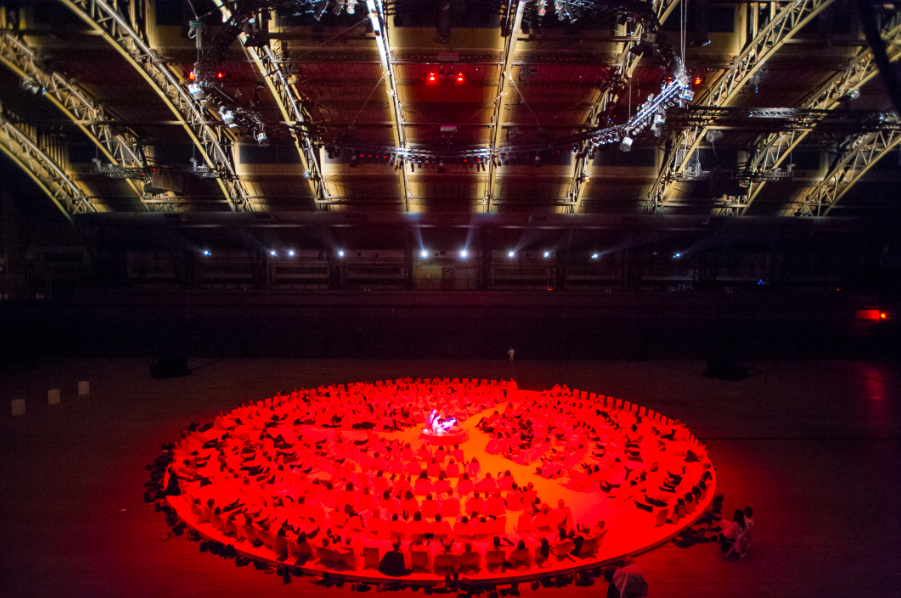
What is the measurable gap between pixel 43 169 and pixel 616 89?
110 ft

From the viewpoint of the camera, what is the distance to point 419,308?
27.0 metres

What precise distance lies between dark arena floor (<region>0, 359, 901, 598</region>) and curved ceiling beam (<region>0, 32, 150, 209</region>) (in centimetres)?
1279

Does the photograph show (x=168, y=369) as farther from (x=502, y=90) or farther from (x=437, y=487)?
(x=502, y=90)

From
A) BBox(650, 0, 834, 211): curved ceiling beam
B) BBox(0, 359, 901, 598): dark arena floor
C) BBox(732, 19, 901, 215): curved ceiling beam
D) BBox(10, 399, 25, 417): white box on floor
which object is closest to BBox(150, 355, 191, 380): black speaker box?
BBox(0, 359, 901, 598): dark arena floor

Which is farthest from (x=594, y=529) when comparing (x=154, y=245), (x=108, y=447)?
(x=154, y=245)

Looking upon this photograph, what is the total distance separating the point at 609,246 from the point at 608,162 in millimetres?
5394

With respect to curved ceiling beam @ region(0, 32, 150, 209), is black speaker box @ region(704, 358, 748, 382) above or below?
below

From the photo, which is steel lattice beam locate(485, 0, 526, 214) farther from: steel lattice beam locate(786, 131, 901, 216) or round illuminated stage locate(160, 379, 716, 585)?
steel lattice beam locate(786, 131, 901, 216)

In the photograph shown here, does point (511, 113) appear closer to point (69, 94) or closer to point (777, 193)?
point (777, 193)

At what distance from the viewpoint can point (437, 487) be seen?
1038 centimetres

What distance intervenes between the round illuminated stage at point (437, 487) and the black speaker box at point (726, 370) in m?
8.42

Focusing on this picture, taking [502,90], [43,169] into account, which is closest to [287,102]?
[502,90]

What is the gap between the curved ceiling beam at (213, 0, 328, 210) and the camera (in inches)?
827

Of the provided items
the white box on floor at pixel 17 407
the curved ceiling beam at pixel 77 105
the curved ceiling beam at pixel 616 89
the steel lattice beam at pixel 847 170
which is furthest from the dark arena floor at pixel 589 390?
the curved ceiling beam at pixel 77 105
